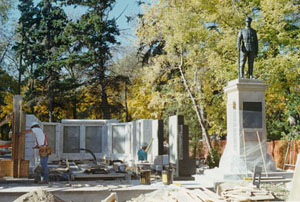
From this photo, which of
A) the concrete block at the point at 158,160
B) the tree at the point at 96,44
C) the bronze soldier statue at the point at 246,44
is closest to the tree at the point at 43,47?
the tree at the point at 96,44

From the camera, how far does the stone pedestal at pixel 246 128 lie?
11.9 m

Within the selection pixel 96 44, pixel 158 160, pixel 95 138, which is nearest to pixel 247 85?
pixel 158 160

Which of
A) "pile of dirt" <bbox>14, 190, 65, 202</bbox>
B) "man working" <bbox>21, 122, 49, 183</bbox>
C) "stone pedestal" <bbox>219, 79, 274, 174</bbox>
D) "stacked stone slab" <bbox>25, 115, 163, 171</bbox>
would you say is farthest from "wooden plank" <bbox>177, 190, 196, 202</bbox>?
"stacked stone slab" <bbox>25, 115, 163, 171</bbox>

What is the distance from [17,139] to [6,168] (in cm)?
100

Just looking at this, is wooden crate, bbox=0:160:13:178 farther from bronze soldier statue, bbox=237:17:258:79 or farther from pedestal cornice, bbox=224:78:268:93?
bronze soldier statue, bbox=237:17:258:79

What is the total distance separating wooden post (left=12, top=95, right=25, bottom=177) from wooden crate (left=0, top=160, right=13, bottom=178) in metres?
0.12

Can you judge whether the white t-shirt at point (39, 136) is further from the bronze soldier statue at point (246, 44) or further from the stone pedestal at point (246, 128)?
the bronze soldier statue at point (246, 44)

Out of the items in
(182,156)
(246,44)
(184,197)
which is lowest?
(184,197)

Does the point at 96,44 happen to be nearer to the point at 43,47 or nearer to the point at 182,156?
the point at 43,47

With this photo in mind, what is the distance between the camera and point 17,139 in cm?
1266

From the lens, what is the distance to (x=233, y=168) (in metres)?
11.7

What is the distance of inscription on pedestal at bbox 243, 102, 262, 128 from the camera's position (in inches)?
478

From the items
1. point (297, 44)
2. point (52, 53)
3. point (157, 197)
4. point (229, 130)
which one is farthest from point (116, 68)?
point (157, 197)

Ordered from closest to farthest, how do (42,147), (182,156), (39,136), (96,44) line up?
(42,147), (39,136), (182,156), (96,44)
